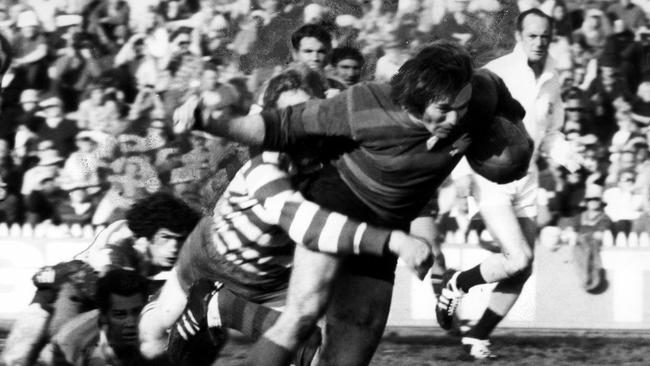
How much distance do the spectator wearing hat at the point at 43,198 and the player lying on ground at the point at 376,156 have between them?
268 centimetres

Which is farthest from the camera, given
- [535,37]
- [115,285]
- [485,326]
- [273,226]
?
[535,37]

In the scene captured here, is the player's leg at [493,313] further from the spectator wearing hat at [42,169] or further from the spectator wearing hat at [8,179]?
the spectator wearing hat at [8,179]

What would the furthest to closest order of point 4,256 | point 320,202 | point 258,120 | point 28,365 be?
point 4,256
point 28,365
point 320,202
point 258,120

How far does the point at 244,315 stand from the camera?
502 cm

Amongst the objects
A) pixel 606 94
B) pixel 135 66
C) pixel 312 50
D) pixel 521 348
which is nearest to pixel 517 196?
pixel 521 348

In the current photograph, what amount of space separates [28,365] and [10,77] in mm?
2277

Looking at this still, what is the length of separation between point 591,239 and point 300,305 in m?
2.85

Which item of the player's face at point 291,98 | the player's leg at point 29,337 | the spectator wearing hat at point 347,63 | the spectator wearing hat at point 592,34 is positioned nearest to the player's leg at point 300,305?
the player's face at point 291,98

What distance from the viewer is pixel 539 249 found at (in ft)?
23.2

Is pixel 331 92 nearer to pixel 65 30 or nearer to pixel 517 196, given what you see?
pixel 517 196

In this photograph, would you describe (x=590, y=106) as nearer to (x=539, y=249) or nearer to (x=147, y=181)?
(x=539, y=249)

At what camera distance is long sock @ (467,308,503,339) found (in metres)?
6.59

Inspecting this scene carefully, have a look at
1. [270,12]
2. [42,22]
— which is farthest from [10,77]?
[270,12]

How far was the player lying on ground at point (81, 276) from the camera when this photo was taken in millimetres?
5367
